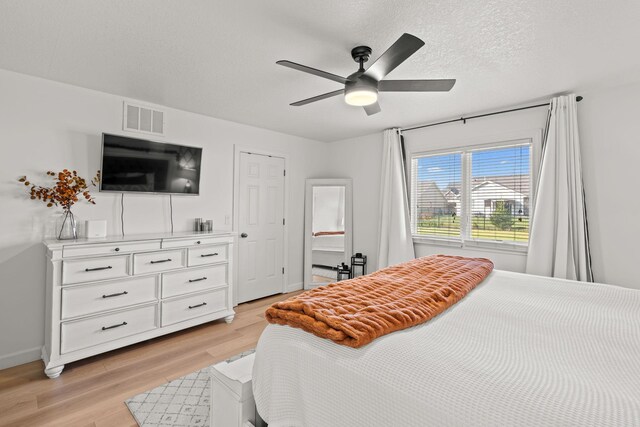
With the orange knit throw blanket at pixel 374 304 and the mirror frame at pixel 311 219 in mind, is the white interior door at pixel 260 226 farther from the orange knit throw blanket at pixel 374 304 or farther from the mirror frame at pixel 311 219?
the orange knit throw blanket at pixel 374 304

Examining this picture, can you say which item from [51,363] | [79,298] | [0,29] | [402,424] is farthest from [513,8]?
[51,363]

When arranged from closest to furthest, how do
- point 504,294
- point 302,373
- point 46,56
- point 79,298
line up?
point 302,373 < point 504,294 < point 46,56 < point 79,298

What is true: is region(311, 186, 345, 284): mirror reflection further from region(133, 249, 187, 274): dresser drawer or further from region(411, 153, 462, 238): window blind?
region(133, 249, 187, 274): dresser drawer

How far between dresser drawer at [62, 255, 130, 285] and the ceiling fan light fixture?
2396 mm

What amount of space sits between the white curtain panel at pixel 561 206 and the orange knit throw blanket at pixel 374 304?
1413mm

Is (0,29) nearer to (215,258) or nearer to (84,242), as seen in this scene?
(84,242)

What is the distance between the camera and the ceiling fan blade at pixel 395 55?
5.33ft

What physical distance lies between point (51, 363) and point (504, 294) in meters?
3.33

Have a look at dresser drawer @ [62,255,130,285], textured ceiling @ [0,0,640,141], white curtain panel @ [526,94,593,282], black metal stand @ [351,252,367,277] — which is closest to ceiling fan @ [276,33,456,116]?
textured ceiling @ [0,0,640,141]

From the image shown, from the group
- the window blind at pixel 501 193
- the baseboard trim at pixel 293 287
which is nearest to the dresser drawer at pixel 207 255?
the baseboard trim at pixel 293 287

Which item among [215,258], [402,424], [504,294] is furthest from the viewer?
[215,258]

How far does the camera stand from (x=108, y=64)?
241 centimetres

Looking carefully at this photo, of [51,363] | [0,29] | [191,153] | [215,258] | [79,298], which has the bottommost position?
[51,363]

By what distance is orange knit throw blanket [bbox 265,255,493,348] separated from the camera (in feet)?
4.01
